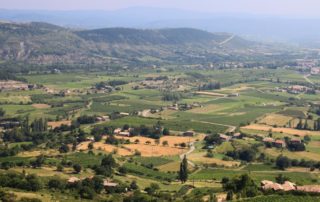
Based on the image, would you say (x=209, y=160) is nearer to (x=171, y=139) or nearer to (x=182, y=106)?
(x=171, y=139)

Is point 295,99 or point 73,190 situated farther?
point 295,99

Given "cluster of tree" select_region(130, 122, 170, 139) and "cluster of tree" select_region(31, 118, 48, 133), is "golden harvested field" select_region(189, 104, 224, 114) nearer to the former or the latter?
"cluster of tree" select_region(130, 122, 170, 139)

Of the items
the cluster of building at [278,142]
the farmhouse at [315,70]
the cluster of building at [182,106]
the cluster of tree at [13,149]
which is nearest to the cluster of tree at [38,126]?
the cluster of tree at [13,149]

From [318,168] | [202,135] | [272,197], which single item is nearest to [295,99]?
[202,135]

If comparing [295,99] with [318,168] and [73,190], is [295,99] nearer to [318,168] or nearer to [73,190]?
[318,168]

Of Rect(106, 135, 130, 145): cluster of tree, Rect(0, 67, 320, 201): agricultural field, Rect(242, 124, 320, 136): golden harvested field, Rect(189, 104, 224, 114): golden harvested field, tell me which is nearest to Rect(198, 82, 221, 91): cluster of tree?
Rect(0, 67, 320, 201): agricultural field
